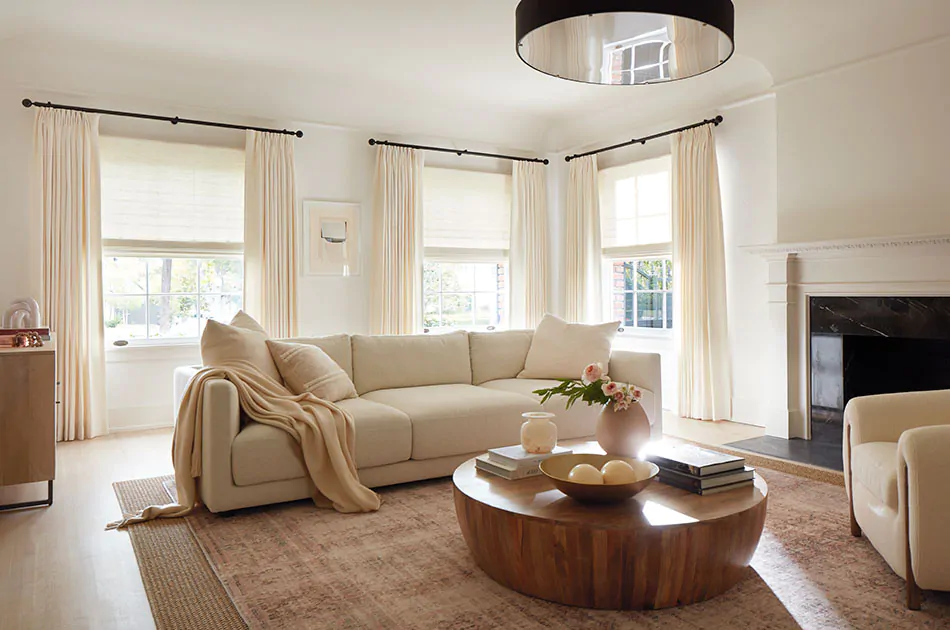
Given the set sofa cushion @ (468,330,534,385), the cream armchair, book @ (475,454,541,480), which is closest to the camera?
the cream armchair

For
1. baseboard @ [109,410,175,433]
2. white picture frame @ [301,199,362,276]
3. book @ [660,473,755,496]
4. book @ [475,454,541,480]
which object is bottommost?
baseboard @ [109,410,175,433]

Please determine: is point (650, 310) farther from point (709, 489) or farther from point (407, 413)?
point (709, 489)

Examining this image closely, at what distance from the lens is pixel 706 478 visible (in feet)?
8.11

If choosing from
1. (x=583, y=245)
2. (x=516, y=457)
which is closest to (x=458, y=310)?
(x=583, y=245)

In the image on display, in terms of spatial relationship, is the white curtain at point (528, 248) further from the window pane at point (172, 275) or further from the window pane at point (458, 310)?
the window pane at point (172, 275)

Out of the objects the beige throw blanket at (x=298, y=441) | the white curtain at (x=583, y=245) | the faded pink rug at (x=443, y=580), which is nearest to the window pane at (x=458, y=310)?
the white curtain at (x=583, y=245)

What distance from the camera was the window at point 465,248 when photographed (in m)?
6.69

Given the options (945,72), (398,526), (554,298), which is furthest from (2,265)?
(945,72)

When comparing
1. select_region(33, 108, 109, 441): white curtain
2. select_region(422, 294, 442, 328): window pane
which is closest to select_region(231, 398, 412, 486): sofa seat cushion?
select_region(33, 108, 109, 441): white curtain

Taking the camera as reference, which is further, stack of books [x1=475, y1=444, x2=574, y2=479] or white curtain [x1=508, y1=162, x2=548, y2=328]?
white curtain [x1=508, y1=162, x2=548, y2=328]

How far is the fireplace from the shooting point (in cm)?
415

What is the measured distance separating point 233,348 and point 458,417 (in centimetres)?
125

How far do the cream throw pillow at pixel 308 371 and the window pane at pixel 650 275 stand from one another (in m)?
3.40

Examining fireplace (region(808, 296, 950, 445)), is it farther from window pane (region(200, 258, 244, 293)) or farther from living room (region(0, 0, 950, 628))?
window pane (region(200, 258, 244, 293))
